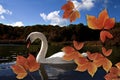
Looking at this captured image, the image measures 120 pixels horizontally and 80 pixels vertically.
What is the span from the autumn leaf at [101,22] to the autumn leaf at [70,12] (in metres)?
0.10

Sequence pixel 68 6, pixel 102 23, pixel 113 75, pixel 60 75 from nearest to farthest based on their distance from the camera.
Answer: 1. pixel 102 23
2. pixel 68 6
3. pixel 113 75
4. pixel 60 75

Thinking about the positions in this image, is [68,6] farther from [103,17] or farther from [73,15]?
[103,17]

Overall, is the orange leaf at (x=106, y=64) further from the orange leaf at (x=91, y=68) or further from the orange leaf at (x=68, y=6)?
the orange leaf at (x=68, y=6)

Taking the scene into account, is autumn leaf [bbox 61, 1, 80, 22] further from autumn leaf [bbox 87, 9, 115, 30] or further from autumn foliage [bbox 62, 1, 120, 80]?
autumn leaf [bbox 87, 9, 115, 30]

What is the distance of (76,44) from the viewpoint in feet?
3.85

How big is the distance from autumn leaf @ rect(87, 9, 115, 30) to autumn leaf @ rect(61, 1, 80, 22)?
4.1 inches

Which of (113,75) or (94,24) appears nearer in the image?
(94,24)

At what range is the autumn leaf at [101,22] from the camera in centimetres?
106

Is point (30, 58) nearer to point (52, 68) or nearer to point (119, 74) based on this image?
point (119, 74)

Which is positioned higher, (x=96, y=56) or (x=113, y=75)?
(x=96, y=56)

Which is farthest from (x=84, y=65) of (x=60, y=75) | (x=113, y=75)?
(x=60, y=75)

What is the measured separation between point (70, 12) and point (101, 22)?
163 mm

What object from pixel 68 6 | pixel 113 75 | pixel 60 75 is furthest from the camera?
pixel 60 75

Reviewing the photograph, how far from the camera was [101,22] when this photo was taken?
3.46 ft
